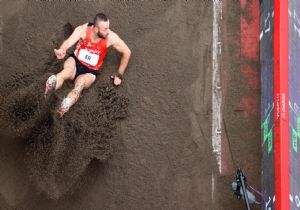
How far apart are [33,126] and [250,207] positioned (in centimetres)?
341

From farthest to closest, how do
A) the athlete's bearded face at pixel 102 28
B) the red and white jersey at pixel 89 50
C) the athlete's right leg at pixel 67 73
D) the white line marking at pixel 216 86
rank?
the white line marking at pixel 216 86 → the red and white jersey at pixel 89 50 → the athlete's right leg at pixel 67 73 → the athlete's bearded face at pixel 102 28

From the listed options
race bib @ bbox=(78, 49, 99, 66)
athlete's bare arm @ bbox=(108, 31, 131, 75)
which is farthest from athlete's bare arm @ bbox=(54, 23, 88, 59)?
athlete's bare arm @ bbox=(108, 31, 131, 75)

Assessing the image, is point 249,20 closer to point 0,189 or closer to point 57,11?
point 57,11

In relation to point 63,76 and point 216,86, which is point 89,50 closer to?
point 63,76

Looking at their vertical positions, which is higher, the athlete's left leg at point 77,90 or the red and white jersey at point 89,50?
the red and white jersey at point 89,50

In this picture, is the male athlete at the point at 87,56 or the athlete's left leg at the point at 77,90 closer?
the athlete's left leg at the point at 77,90

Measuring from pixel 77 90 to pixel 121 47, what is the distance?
95 cm

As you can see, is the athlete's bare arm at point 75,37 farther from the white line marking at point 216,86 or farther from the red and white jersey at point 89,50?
the white line marking at point 216,86

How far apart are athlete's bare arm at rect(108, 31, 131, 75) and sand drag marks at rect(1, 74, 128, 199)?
0.64 metres

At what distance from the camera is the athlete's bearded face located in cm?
837

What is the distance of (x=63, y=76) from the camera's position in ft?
28.0

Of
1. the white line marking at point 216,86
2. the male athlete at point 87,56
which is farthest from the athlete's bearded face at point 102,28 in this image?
the white line marking at point 216,86

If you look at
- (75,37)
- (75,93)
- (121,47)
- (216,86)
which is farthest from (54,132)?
(216,86)

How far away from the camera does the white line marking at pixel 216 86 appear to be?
8920mm
